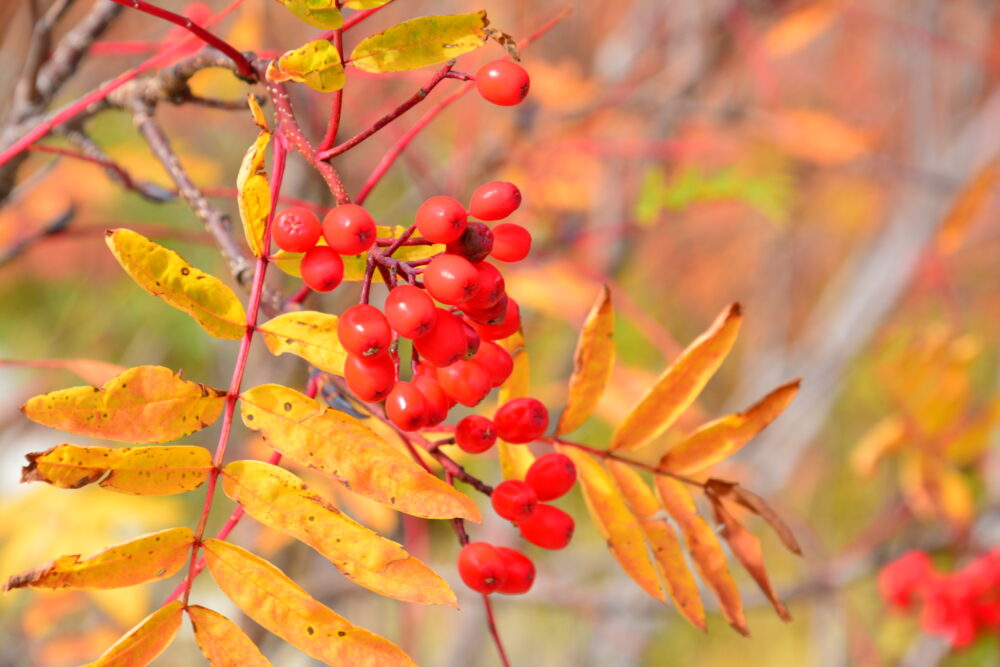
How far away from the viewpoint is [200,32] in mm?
337

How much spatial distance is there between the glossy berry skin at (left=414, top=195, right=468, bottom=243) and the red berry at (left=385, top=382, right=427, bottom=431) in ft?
0.20

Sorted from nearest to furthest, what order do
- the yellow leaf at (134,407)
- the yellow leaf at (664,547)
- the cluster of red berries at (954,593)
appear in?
the yellow leaf at (134,407) → the yellow leaf at (664,547) → the cluster of red berries at (954,593)

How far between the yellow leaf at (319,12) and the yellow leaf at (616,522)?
239 millimetres

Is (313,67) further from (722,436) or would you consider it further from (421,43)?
(722,436)

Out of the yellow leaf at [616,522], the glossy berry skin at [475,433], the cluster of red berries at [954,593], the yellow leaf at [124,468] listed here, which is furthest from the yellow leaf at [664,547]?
the cluster of red berries at [954,593]

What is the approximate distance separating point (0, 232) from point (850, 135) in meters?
1.20

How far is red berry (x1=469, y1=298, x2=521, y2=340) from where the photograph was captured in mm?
362

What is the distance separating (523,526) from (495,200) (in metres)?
0.15

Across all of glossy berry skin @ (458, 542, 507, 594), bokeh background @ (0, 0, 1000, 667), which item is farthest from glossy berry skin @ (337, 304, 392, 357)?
bokeh background @ (0, 0, 1000, 667)

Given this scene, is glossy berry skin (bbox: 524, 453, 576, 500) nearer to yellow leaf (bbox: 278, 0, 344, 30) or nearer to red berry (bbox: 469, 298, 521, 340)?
red berry (bbox: 469, 298, 521, 340)

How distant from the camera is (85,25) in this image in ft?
1.58

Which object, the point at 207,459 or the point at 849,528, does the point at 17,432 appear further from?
the point at 849,528

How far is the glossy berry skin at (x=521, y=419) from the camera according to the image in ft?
1.31

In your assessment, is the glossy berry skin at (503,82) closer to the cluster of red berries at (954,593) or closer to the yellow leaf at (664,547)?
the yellow leaf at (664,547)
